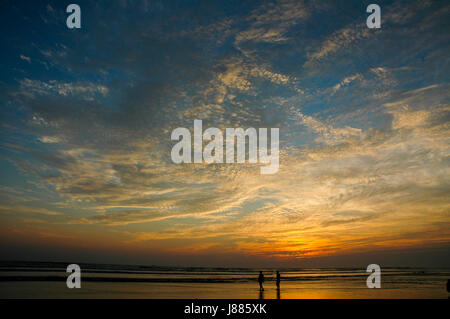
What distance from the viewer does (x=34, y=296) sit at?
75.8 feet
